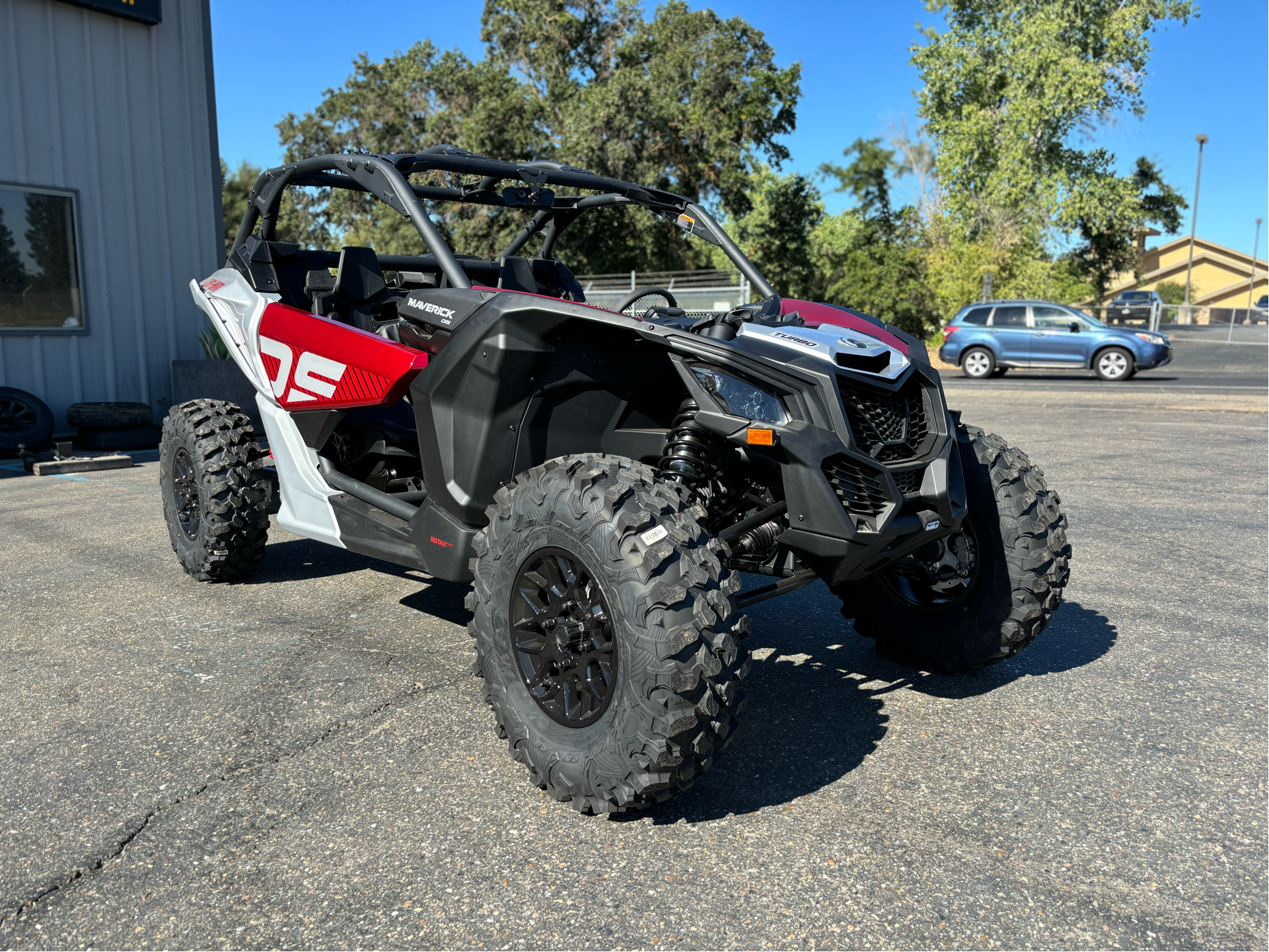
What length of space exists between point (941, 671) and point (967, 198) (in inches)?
1460

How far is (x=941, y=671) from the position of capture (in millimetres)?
3848

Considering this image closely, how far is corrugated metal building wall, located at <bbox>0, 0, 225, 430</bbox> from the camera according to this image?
32.3 feet

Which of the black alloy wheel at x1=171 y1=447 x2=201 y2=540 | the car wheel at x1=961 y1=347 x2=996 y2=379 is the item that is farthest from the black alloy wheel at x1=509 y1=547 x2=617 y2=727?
the car wheel at x1=961 y1=347 x2=996 y2=379

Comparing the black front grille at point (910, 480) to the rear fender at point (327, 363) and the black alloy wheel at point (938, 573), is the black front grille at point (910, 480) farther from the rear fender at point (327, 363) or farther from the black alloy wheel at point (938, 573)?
the rear fender at point (327, 363)

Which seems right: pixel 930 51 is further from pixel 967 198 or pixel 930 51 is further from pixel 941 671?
pixel 941 671

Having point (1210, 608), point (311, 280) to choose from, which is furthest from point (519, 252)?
point (1210, 608)

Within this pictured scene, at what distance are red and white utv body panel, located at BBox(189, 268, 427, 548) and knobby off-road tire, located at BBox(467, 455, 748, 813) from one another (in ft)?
3.61

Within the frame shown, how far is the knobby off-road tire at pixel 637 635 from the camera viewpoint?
254 centimetres

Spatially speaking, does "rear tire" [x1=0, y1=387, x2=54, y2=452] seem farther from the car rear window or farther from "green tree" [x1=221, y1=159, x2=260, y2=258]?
"green tree" [x1=221, y1=159, x2=260, y2=258]

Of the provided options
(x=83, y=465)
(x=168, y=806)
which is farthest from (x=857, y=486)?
(x=83, y=465)

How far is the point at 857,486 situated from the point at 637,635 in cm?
80

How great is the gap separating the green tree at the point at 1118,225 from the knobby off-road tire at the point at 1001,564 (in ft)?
120

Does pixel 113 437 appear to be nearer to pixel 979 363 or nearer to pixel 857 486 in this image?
pixel 857 486

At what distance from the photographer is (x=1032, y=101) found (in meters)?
36.0
